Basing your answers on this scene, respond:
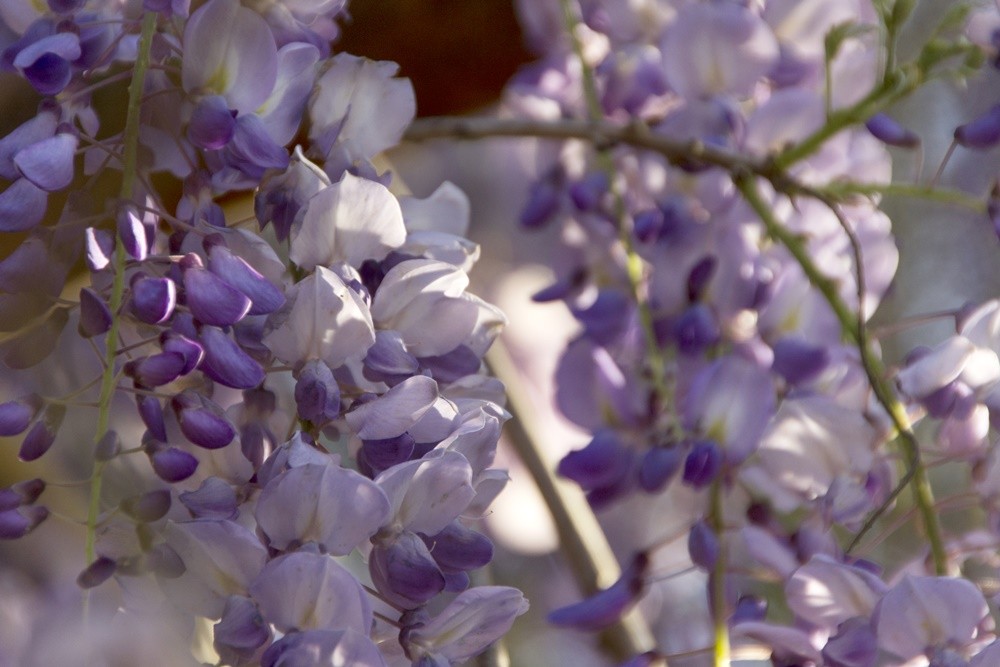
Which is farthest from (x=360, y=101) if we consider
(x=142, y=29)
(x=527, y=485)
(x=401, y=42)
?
(x=527, y=485)

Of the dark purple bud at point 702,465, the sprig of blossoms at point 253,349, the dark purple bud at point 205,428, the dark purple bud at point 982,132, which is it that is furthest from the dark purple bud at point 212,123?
the dark purple bud at point 982,132

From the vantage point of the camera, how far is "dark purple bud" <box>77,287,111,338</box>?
0.46m

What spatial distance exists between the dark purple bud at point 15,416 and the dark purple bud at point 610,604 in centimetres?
31

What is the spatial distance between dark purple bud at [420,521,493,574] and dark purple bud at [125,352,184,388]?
11 cm

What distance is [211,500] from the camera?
1.49 ft

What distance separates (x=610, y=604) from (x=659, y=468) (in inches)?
3.0

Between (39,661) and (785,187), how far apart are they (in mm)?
457

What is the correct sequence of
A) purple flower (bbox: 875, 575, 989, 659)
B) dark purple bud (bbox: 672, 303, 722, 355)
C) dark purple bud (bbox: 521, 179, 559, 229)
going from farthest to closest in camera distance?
dark purple bud (bbox: 521, 179, 559, 229), dark purple bud (bbox: 672, 303, 722, 355), purple flower (bbox: 875, 575, 989, 659)

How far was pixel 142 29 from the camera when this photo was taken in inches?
19.2

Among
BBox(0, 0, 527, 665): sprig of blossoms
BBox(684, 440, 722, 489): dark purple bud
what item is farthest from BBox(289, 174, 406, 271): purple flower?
BBox(684, 440, 722, 489): dark purple bud

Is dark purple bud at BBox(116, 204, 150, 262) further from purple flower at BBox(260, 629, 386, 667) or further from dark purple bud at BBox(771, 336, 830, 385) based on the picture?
dark purple bud at BBox(771, 336, 830, 385)

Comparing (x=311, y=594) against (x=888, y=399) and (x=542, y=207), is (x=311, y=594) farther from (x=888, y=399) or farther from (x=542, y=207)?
(x=542, y=207)

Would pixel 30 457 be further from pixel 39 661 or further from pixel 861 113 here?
pixel 861 113

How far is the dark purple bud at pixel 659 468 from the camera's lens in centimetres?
67
